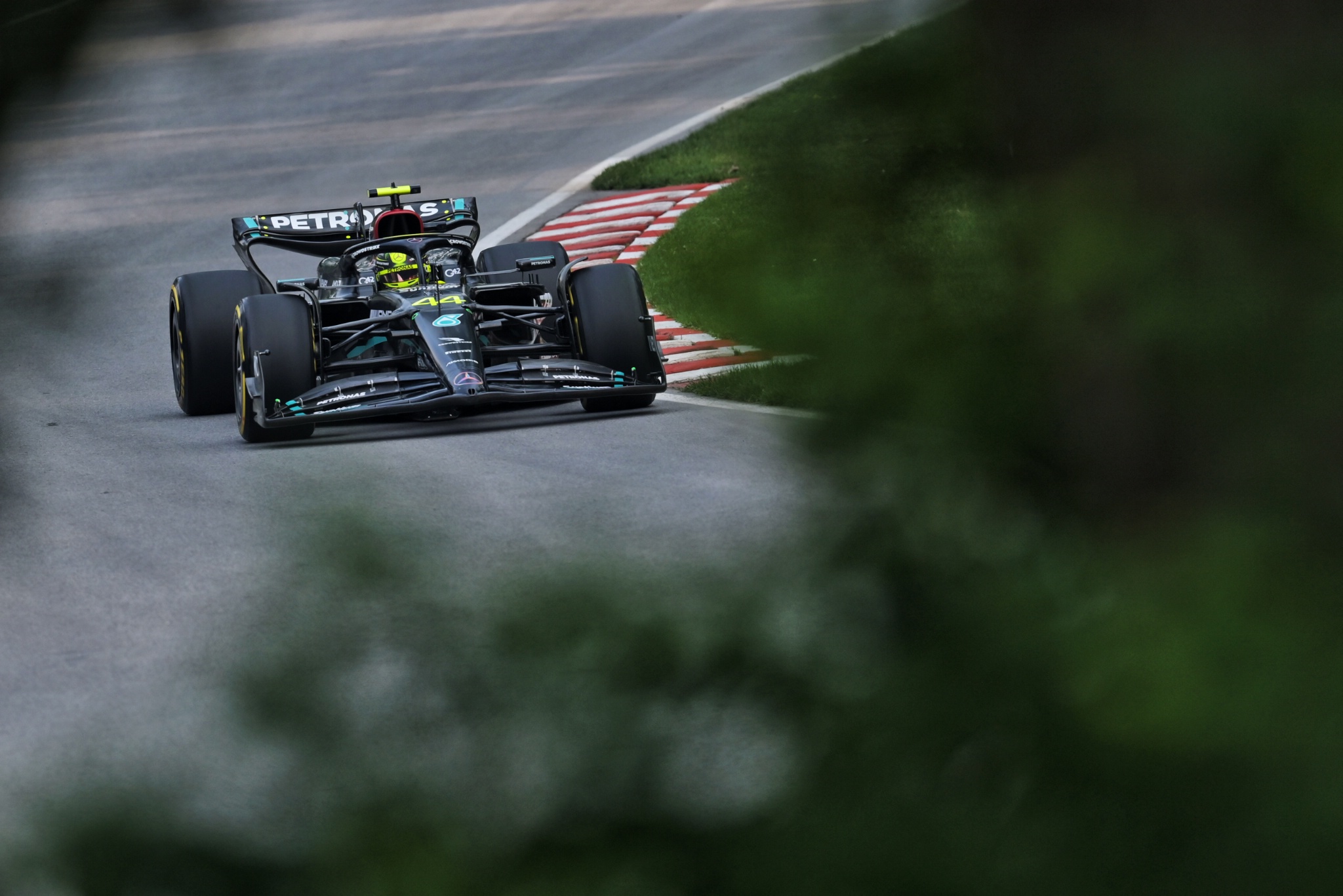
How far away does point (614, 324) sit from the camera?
833 cm

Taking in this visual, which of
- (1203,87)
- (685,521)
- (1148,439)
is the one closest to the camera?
(1203,87)

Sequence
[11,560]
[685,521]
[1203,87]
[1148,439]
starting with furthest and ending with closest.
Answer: [11,560]
[685,521]
[1148,439]
[1203,87]

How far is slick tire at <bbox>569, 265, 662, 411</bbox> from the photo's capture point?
8320 mm

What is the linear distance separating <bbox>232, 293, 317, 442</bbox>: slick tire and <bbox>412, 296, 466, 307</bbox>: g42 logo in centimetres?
60

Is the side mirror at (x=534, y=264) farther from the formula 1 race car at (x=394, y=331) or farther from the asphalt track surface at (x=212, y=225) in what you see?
the asphalt track surface at (x=212, y=225)

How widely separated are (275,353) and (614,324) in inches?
67.5

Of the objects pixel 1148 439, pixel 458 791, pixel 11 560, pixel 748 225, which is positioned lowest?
pixel 11 560

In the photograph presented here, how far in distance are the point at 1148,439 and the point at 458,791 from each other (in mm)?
388

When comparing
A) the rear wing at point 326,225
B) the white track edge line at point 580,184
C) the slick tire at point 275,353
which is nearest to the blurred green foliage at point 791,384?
the slick tire at point 275,353

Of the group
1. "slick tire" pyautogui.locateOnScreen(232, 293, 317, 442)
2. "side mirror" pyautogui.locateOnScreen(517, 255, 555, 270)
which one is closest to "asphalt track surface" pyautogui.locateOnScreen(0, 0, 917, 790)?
"slick tire" pyautogui.locateOnScreen(232, 293, 317, 442)

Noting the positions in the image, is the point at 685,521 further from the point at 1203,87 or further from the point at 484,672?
the point at 1203,87

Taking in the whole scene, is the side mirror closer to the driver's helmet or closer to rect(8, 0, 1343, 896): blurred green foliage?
the driver's helmet

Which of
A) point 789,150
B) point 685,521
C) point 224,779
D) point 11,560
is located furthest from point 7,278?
point 11,560

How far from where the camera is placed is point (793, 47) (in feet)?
2.61
